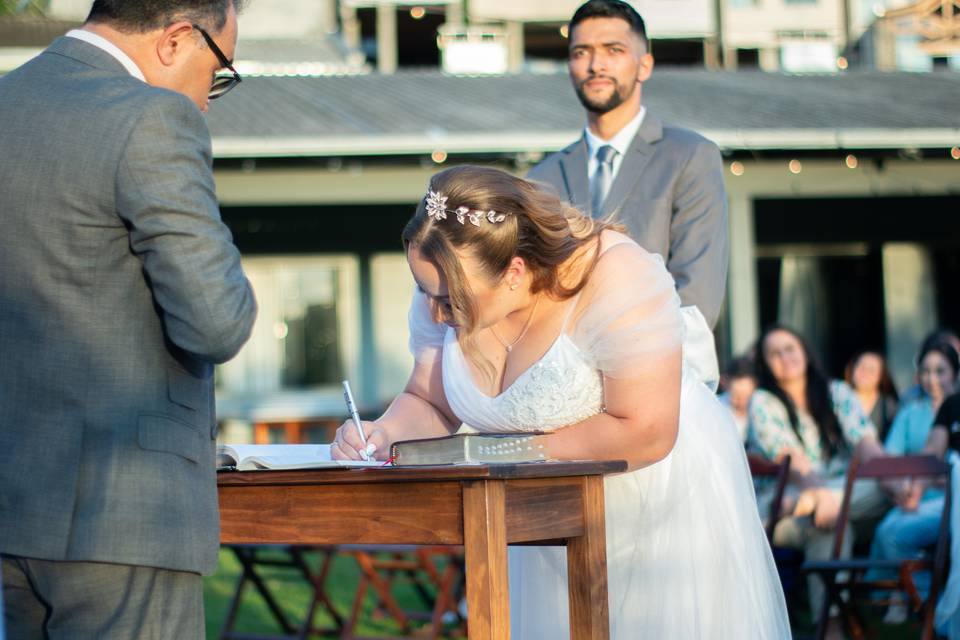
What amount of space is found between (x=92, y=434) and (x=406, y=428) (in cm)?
141

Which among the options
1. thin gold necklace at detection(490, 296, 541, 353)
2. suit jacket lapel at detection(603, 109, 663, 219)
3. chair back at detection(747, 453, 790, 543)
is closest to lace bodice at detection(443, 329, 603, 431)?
thin gold necklace at detection(490, 296, 541, 353)

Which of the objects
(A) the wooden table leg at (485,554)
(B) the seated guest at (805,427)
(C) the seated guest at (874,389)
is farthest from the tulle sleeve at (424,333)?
(C) the seated guest at (874,389)

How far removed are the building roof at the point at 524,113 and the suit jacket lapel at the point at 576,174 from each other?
286 inches

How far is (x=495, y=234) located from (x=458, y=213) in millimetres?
106

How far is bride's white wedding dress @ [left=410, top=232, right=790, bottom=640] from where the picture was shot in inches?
133

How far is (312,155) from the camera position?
479 inches

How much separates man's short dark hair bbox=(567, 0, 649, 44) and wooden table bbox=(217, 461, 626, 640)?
7.52 ft

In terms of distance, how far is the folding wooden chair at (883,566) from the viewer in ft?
19.6

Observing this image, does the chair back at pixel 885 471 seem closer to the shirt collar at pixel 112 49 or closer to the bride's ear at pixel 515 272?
the bride's ear at pixel 515 272

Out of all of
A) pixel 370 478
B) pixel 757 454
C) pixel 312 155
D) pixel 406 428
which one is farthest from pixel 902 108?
pixel 370 478

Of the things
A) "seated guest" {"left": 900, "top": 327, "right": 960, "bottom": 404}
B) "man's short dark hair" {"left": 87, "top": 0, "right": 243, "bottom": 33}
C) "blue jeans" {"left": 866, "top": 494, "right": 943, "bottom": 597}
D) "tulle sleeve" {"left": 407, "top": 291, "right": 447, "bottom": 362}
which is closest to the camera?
"man's short dark hair" {"left": 87, "top": 0, "right": 243, "bottom": 33}

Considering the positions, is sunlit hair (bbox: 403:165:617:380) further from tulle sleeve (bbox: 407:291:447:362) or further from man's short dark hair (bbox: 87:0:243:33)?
man's short dark hair (bbox: 87:0:243:33)

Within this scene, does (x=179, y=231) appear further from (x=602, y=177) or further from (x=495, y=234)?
(x=602, y=177)

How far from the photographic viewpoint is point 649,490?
3.56 m
